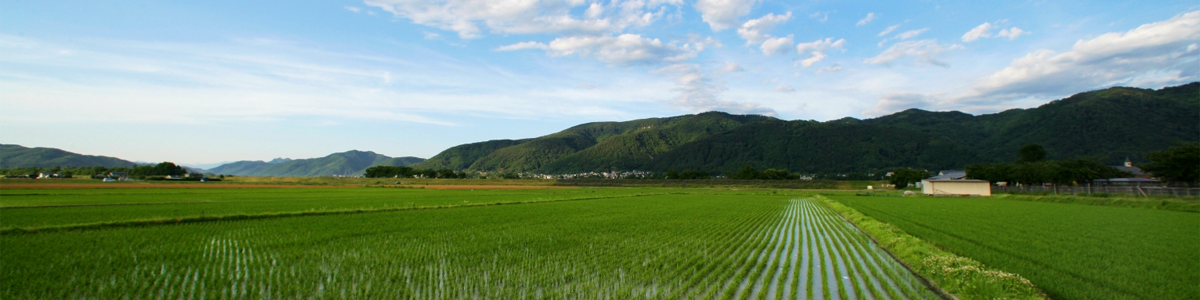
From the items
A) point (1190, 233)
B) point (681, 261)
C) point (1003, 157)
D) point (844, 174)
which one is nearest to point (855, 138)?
point (844, 174)

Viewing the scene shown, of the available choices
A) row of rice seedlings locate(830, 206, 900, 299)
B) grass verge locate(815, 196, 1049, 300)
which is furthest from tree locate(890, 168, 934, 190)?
grass verge locate(815, 196, 1049, 300)

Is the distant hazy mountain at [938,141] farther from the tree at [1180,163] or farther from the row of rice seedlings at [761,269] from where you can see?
the row of rice seedlings at [761,269]

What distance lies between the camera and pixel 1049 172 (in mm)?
53562

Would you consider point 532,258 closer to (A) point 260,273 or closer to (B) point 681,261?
(B) point 681,261

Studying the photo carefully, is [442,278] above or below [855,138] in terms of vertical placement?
below

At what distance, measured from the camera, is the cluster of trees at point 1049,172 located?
52.6 metres

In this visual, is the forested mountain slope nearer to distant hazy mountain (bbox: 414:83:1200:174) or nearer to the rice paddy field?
distant hazy mountain (bbox: 414:83:1200:174)

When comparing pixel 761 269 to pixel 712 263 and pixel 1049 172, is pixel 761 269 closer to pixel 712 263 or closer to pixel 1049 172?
pixel 712 263

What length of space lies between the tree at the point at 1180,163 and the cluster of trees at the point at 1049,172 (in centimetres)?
1287

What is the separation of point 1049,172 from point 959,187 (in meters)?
9.02

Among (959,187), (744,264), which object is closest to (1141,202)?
(959,187)

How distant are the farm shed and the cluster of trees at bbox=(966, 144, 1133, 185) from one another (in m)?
7.85

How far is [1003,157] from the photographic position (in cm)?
14800

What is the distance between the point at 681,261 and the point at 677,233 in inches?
210
